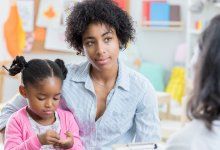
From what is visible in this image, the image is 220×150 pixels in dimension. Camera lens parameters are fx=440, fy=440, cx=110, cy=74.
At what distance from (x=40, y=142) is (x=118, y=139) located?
38cm

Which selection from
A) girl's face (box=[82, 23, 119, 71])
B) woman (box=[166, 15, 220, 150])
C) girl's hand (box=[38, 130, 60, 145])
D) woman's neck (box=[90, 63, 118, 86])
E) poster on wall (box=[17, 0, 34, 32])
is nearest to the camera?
woman (box=[166, 15, 220, 150])

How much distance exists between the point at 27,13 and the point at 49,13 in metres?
0.21

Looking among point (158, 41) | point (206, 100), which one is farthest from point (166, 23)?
point (206, 100)

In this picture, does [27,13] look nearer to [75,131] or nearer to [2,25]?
[2,25]

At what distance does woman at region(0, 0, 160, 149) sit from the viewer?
5.46 feet

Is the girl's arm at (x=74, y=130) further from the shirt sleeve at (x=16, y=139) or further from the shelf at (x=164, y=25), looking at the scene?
the shelf at (x=164, y=25)

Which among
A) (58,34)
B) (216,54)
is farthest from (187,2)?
(216,54)

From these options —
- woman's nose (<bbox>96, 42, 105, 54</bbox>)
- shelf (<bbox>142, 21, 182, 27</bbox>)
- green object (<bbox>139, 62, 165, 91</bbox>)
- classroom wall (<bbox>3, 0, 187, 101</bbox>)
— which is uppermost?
woman's nose (<bbox>96, 42, 105, 54</bbox>)

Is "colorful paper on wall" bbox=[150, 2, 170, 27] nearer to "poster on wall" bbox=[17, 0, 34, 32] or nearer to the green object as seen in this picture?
the green object

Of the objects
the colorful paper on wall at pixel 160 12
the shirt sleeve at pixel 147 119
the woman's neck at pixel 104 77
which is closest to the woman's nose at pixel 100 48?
the woman's neck at pixel 104 77

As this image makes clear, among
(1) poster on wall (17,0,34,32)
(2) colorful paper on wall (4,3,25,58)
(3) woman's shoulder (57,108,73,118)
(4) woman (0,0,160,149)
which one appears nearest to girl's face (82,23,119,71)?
(4) woman (0,0,160,149)

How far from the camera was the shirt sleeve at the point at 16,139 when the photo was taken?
56.7 inches

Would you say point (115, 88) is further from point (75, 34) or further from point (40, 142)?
point (40, 142)

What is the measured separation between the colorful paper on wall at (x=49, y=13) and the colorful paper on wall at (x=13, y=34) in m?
0.46
